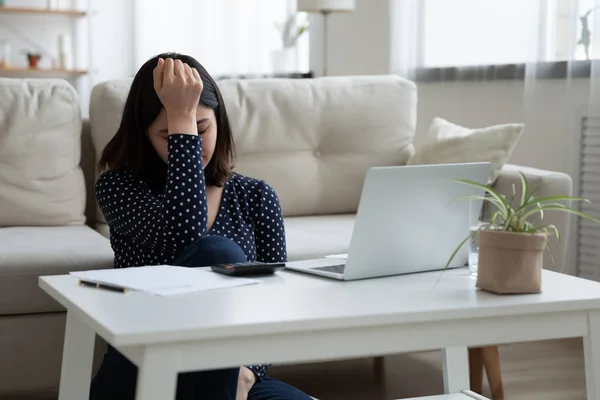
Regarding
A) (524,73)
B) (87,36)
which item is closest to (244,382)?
(524,73)

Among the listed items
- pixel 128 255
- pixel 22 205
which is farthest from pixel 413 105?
pixel 128 255

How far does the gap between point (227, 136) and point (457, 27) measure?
255cm

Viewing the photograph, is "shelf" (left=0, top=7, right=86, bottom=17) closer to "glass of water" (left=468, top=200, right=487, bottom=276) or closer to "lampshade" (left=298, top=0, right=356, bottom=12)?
"lampshade" (left=298, top=0, right=356, bottom=12)

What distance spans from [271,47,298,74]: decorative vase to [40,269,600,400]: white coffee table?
14.4 ft

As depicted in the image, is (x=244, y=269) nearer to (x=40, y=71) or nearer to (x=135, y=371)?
(x=135, y=371)

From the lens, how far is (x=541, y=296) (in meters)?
1.30

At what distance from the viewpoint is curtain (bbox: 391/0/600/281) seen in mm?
3361

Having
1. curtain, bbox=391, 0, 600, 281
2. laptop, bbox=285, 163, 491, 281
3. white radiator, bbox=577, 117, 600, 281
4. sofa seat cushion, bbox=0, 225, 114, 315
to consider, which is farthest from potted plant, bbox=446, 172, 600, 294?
white radiator, bbox=577, 117, 600, 281

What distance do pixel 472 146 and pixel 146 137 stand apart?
1320mm

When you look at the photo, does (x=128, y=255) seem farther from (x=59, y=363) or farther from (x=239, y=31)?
(x=239, y=31)

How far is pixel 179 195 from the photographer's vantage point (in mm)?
1619

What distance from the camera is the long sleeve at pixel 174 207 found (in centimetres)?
162

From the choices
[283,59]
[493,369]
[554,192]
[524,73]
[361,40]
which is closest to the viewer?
[493,369]

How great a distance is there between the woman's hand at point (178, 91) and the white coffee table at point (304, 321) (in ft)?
1.16
